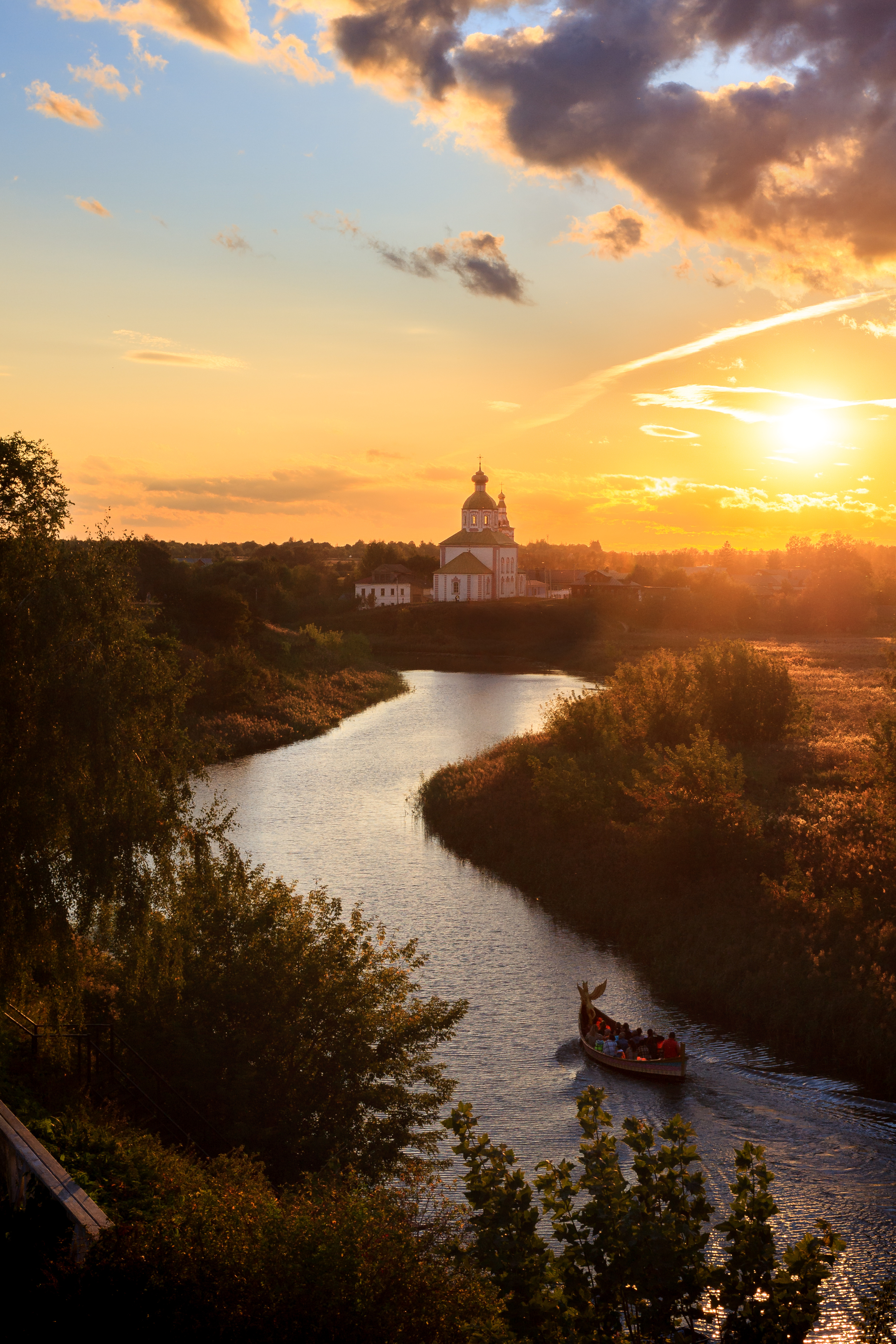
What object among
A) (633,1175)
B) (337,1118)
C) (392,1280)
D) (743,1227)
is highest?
(743,1227)

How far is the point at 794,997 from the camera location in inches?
965

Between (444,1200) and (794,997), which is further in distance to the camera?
(794,997)

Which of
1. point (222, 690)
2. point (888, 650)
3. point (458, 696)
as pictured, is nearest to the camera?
point (888, 650)

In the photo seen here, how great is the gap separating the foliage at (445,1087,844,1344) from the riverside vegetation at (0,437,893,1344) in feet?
0.12

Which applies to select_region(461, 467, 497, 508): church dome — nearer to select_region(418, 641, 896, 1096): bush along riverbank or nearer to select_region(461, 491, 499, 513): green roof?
select_region(461, 491, 499, 513): green roof

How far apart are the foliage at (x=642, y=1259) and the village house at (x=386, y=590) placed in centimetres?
14384

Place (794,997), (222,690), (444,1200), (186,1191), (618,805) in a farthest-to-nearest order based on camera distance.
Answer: (222,690) < (618,805) < (794,997) < (444,1200) < (186,1191)

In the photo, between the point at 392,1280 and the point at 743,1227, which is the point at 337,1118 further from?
the point at 743,1227

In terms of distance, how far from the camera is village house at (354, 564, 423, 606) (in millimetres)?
160875

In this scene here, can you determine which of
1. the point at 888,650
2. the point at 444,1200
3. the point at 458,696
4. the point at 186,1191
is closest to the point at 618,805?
the point at 888,650

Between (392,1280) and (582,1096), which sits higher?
(582,1096)

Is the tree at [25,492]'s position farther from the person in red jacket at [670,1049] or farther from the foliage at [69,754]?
the person in red jacket at [670,1049]

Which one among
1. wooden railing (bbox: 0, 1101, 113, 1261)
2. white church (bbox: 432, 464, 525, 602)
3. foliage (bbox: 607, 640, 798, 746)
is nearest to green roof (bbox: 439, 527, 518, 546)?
white church (bbox: 432, 464, 525, 602)

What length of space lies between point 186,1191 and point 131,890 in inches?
220
